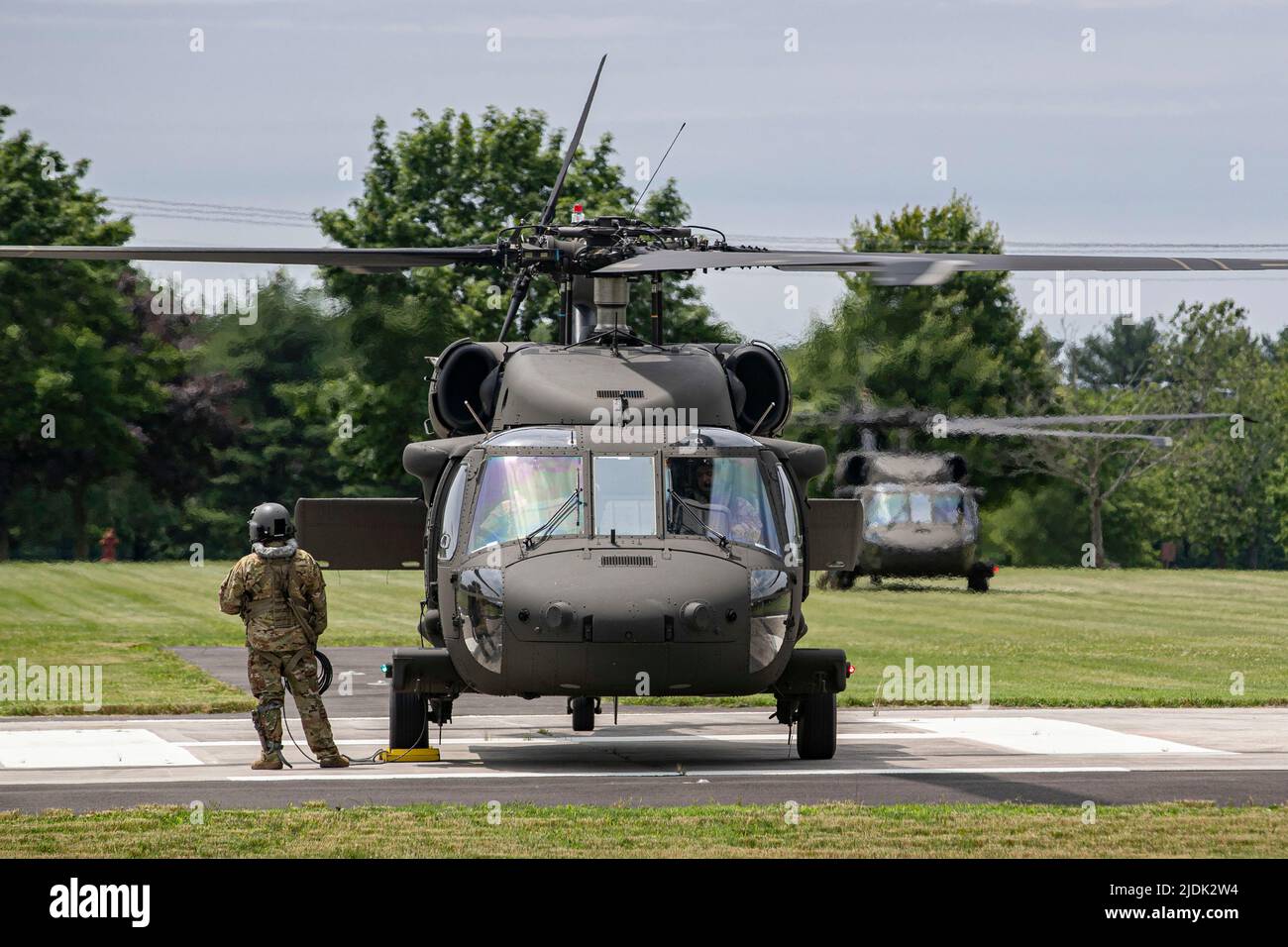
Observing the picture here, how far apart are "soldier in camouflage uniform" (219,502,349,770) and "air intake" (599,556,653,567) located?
215 centimetres

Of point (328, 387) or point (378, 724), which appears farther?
point (328, 387)

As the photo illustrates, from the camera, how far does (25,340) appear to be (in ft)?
185

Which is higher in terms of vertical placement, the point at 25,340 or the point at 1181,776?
the point at 25,340

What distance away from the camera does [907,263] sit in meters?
10.0

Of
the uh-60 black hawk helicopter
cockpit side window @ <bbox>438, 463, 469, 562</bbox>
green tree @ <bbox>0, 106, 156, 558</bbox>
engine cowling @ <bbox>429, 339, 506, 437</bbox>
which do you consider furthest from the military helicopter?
cockpit side window @ <bbox>438, 463, 469, 562</bbox>

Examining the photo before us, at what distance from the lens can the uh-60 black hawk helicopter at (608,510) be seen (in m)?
12.8

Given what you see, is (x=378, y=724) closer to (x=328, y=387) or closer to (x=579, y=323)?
(x=579, y=323)

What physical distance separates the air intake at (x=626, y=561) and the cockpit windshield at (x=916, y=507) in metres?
33.8

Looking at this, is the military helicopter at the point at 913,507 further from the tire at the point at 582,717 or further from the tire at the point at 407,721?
the tire at the point at 407,721

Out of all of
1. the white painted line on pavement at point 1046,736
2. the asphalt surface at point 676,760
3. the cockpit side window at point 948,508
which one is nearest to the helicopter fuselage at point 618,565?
the asphalt surface at point 676,760

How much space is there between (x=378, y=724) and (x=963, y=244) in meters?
45.5

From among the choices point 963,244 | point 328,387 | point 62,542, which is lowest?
point 62,542
